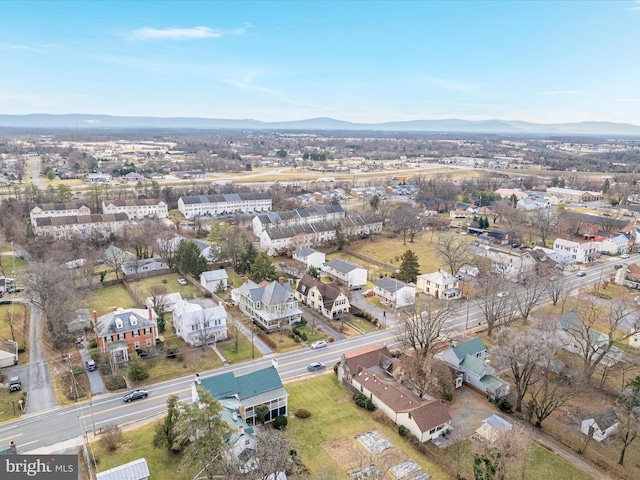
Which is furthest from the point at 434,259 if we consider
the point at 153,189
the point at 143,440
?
the point at 153,189

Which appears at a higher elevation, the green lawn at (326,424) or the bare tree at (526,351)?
the bare tree at (526,351)

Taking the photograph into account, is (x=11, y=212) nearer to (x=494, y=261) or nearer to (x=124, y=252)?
(x=124, y=252)

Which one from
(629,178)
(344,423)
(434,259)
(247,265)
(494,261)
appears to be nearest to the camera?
(344,423)

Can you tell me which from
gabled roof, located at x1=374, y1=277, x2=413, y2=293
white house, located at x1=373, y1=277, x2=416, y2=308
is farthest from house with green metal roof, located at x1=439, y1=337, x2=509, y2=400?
gabled roof, located at x1=374, y1=277, x2=413, y2=293

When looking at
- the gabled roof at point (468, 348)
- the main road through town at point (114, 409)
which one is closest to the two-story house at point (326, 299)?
the main road through town at point (114, 409)

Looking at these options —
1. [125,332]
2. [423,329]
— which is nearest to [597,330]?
[423,329]

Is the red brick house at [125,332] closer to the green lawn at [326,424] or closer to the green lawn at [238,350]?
the green lawn at [238,350]
